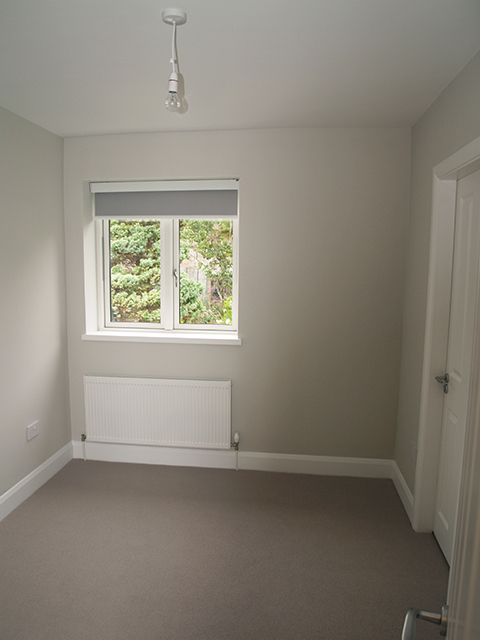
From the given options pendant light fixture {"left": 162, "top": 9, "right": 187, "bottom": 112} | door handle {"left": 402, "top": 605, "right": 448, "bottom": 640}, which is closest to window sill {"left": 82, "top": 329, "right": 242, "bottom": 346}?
pendant light fixture {"left": 162, "top": 9, "right": 187, "bottom": 112}

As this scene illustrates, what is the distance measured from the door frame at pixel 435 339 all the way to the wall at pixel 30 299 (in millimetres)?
2619

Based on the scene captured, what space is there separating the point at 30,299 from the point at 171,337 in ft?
3.42

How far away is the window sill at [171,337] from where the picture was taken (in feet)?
10.6

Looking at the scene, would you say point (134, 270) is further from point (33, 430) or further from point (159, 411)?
point (33, 430)

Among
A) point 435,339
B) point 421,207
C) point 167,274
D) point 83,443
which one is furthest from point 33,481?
point 421,207

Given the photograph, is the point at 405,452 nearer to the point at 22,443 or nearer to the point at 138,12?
the point at 22,443

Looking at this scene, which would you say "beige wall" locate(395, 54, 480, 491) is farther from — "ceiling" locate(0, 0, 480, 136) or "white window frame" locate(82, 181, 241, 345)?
"white window frame" locate(82, 181, 241, 345)

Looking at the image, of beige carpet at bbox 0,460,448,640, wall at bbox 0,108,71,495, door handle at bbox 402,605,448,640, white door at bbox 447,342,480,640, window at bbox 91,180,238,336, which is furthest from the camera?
window at bbox 91,180,238,336

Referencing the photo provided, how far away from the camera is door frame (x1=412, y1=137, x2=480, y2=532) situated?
233 cm

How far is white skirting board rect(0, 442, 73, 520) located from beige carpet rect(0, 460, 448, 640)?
61 mm

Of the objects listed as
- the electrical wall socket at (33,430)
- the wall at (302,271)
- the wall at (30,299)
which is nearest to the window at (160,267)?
the wall at (302,271)

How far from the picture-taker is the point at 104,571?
2.20 meters

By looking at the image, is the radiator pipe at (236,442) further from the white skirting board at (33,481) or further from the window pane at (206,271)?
the white skirting board at (33,481)

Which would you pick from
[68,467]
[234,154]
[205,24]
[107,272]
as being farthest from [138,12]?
[68,467]
